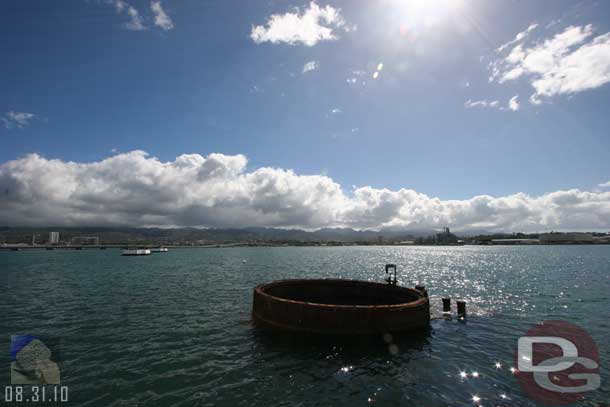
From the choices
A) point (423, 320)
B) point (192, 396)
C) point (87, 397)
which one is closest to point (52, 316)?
point (87, 397)

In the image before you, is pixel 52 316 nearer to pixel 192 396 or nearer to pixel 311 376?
pixel 192 396

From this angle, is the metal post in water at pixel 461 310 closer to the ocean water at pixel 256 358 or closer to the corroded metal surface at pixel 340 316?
the ocean water at pixel 256 358
